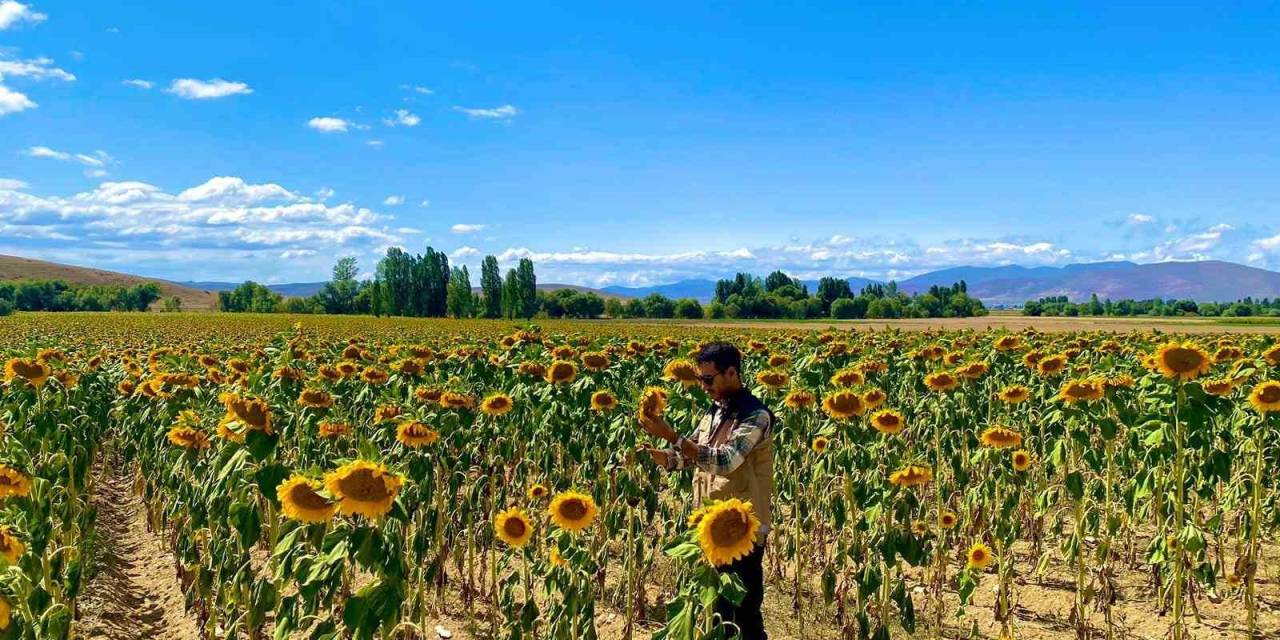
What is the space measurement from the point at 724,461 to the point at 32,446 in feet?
20.3

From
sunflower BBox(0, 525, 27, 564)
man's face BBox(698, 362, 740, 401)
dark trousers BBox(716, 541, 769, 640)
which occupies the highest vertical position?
man's face BBox(698, 362, 740, 401)

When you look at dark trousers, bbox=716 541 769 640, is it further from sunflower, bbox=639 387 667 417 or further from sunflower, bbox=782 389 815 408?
sunflower, bbox=782 389 815 408

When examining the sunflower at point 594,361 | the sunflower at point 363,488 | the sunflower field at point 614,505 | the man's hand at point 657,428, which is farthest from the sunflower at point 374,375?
the sunflower at point 363,488

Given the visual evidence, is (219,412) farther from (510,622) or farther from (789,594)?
(789,594)

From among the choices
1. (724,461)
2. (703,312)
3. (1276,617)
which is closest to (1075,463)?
(1276,617)

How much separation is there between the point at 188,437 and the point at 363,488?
8.41 ft

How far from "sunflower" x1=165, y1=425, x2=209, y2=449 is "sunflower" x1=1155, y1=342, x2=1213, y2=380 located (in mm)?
6402

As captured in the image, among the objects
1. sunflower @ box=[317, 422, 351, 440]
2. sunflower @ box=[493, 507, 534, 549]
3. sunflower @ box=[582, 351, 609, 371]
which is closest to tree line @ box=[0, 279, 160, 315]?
sunflower @ box=[317, 422, 351, 440]

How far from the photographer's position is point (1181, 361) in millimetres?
5258

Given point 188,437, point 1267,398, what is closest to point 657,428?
point 188,437

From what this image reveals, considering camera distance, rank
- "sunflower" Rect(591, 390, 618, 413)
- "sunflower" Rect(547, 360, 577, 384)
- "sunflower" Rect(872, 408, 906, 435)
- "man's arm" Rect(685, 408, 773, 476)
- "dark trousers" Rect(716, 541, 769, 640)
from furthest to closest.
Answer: "sunflower" Rect(591, 390, 618, 413) < "sunflower" Rect(547, 360, 577, 384) < "sunflower" Rect(872, 408, 906, 435) < "dark trousers" Rect(716, 541, 769, 640) < "man's arm" Rect(685, 408, 773, 476)

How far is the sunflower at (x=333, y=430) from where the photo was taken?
6.47 meters

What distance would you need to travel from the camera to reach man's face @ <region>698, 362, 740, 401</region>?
14.9ft

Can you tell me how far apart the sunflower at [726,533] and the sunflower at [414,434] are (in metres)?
2.61
